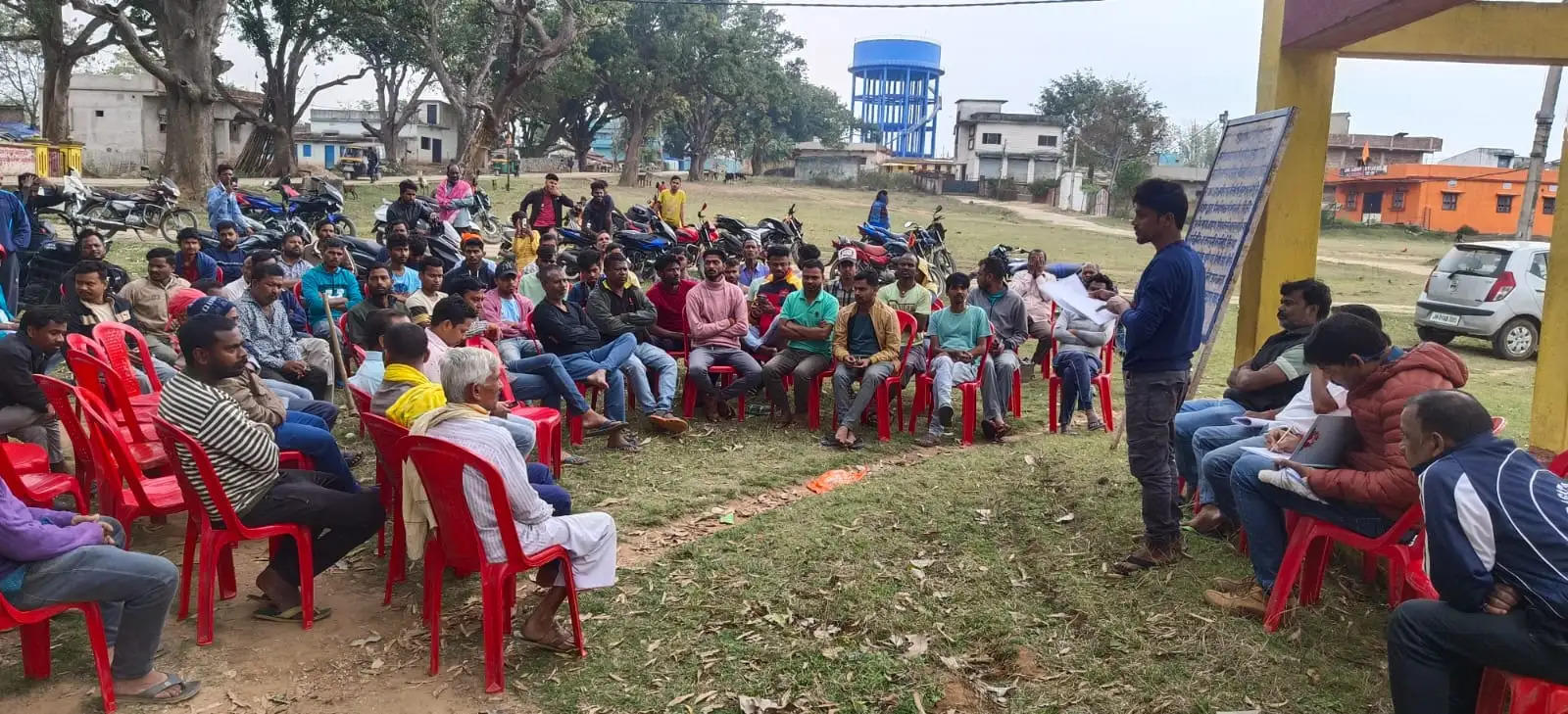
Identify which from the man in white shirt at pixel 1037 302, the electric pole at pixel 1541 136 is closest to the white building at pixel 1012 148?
the electric pole at pixel 1541 136

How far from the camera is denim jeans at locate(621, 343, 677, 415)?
7.26 m

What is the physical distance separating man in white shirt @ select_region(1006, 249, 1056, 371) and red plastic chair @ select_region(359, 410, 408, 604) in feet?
18.8

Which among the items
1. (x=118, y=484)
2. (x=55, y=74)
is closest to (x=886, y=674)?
(x=118, y=484)

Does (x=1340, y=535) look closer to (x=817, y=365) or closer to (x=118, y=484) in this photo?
(x=817, y=365)

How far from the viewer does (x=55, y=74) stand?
2553 cm

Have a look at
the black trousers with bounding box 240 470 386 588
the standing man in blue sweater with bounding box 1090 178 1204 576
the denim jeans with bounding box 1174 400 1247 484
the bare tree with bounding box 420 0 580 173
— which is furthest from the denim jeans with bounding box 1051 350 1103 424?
the bare tree with bounding box 420 0 580 173

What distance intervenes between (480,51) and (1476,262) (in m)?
27.1

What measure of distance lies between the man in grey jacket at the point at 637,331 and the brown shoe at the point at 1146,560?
335 cm

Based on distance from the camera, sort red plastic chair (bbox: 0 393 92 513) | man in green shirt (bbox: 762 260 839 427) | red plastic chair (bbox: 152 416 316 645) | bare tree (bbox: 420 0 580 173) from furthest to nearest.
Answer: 1. bare tree (bbox: 420 0 580 173)
2. man in green shirt (bbox: 762 260 839 427)
3. red plastic chair (bbox: 0 393 92 513)
4. red plastic chair (bbox: 152 416 316 645)

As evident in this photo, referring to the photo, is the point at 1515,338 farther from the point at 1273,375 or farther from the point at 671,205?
the point at 671,205

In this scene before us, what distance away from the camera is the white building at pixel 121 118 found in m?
35.8

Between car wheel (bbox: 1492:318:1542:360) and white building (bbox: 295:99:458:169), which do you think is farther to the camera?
white building (bbox: 295:99:458:169)

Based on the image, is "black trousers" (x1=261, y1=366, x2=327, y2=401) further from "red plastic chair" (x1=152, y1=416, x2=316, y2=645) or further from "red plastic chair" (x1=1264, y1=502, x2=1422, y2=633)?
"red plastic chair" (x1=1264, y1=502, x2=1422, y2=633)

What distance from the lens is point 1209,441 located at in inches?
198
